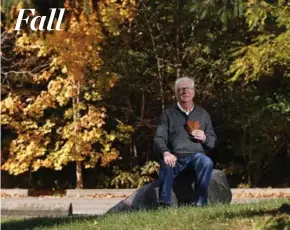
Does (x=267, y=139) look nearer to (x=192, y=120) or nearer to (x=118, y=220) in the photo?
(x=192, y=120)

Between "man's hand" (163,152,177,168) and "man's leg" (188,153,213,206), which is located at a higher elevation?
"man's hand" (163,152,177,168)

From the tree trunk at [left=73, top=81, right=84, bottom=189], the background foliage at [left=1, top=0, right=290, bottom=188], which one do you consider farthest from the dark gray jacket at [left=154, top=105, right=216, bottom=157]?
the tree trunk at [left=73, top=81, right=84, bottom=189]

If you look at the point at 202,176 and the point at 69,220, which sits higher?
the point at 202,176

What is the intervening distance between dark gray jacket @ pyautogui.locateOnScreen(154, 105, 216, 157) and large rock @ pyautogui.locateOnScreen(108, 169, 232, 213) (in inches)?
10.5

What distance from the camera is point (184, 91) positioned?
898 cm

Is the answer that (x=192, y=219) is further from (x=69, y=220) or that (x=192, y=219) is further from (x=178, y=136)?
(x=69, y=220)

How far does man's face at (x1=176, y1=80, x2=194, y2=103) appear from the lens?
895cm

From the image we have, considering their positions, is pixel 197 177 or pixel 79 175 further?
pixel 79 175

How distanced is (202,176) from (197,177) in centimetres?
8

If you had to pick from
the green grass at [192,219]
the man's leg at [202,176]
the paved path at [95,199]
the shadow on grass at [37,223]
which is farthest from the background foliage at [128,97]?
the green grass at [192,219]

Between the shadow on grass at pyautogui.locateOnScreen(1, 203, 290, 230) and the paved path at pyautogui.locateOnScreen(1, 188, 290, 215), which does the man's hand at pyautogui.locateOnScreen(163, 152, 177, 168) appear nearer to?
the shadow on grass at pyautogui.locateOnScreen(1, 203, 290, 230)

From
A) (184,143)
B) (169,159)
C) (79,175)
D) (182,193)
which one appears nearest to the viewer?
(169,159)

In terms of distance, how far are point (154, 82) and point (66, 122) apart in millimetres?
2156

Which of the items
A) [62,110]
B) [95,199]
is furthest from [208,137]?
[62,110]
